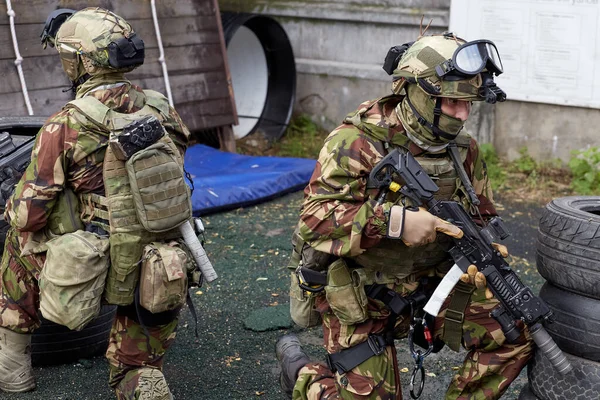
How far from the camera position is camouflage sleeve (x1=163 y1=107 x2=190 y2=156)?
14.3 feet

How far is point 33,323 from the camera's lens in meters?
4.47

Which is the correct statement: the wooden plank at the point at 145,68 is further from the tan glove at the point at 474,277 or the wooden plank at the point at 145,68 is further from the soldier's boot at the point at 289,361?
the tan glove at the point at 474,277

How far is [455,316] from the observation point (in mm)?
3861

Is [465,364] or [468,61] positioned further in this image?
[465,364]

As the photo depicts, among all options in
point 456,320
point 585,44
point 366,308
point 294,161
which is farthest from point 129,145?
point 585,44

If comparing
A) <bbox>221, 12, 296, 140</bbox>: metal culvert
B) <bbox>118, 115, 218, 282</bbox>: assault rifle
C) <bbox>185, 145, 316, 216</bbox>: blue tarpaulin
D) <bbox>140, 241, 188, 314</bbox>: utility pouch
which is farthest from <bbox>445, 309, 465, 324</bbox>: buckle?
<bbox>221, 12, 296, 140</bbox>: metal culvert

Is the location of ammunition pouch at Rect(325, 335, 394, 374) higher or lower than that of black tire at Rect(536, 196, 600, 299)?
lower

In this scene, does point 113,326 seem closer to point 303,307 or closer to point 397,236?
point 303,307

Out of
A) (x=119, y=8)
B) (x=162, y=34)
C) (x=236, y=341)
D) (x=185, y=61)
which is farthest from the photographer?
(x=185, y=61)

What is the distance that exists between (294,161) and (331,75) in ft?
5.53

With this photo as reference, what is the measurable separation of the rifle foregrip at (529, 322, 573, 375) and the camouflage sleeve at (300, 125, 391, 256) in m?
0.73

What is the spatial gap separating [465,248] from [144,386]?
1635mm

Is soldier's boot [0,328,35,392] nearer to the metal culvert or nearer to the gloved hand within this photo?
the gloved hand

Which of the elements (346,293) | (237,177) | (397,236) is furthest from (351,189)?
(237,177)
